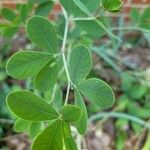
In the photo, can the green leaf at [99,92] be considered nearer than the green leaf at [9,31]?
Yes

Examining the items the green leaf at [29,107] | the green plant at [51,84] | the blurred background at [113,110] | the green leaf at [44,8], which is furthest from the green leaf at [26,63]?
the blurred background at [113,110]

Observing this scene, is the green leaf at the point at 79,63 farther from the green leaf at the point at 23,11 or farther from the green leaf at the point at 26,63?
the green leaf at the point at 23,11

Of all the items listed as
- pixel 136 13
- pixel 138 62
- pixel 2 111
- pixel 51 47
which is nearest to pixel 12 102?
pixel 51 47

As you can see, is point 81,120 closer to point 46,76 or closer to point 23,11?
point 46,76

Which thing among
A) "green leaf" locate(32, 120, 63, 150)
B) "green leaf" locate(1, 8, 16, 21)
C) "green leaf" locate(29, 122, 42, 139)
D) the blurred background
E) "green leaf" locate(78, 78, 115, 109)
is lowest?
the blurred background

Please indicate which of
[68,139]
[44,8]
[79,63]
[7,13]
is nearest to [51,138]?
[68,139]

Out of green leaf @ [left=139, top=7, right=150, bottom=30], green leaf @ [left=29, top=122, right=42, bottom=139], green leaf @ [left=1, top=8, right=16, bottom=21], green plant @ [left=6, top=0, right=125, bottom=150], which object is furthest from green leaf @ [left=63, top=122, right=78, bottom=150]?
green leaf @ [left=1, top=8, right=16, bottom=21]

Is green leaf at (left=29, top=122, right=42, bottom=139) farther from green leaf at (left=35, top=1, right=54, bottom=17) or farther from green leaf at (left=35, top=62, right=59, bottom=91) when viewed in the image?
green leaf at (left=35, top=1, right=54, bottom=17)
